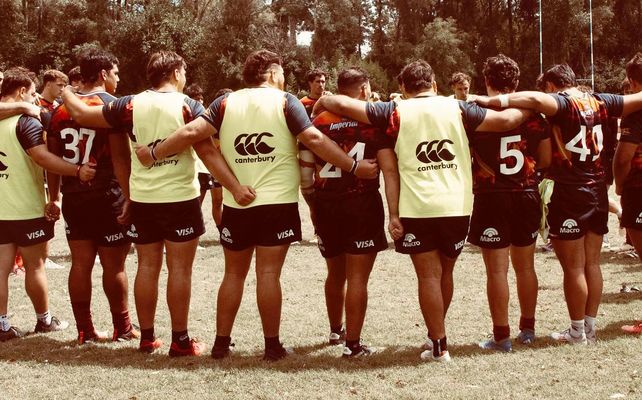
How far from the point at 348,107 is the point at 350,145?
0.30 metres

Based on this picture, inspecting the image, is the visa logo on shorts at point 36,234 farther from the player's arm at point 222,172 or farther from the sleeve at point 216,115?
the sleeve at point 216,115

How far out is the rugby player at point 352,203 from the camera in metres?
5.62

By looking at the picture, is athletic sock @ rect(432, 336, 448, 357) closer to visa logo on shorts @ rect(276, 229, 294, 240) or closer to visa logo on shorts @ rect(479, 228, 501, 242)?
visa logo on shorts @ rect(479, 228, 501, 242)

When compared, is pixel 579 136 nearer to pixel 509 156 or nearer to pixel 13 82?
pixel 509 156

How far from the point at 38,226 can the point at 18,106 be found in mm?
1057

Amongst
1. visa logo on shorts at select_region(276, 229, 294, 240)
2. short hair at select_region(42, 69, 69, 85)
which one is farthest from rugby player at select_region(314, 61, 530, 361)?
short hair at select_region(42, 69, 69, 85)

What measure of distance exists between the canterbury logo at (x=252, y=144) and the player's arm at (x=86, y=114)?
109 cm

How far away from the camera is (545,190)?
6105 millimetres

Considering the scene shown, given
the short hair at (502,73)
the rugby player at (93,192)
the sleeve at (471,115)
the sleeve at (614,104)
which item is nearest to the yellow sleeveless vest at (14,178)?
the rugby player at (93,192)

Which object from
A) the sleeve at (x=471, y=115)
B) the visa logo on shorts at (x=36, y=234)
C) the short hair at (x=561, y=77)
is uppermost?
the short hair at (x=561, y=77)

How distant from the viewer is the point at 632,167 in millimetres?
6312

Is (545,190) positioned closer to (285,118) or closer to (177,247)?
(285,118)

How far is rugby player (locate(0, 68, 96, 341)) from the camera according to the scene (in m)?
6.46

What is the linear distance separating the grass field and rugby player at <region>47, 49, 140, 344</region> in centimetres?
52
